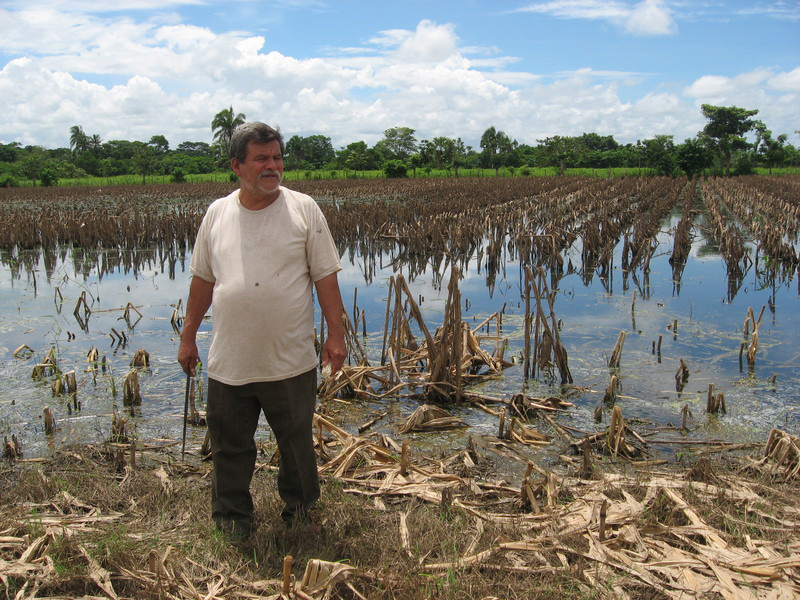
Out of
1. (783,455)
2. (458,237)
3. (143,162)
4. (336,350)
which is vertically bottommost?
(783,455)

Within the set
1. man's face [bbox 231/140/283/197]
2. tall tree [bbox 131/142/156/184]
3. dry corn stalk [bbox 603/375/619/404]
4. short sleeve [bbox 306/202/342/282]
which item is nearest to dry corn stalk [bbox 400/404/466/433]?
dry corn stalk [bbox 603/375/619/404]

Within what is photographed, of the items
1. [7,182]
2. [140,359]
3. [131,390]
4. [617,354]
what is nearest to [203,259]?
[131,390]

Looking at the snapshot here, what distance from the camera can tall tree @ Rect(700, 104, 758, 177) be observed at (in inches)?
2370

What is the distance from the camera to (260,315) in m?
2.67

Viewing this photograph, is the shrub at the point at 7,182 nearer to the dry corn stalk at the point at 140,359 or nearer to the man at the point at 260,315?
the dry corn stalk at the point at 140,359

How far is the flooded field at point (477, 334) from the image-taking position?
4824 mm

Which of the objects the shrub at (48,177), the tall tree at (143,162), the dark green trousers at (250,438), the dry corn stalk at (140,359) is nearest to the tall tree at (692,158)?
the tall tree at (143,162)

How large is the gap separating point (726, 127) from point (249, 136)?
6856cm

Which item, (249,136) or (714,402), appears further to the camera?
(714,402)

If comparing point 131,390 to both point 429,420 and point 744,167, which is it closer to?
point 429,420

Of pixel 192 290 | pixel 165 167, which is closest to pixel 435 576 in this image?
pixel 192 290

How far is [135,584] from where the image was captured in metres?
2.49

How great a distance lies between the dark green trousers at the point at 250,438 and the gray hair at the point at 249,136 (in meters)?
0.96

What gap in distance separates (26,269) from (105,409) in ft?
27.5
